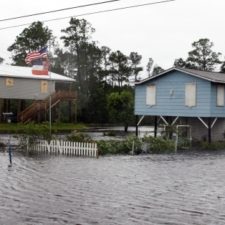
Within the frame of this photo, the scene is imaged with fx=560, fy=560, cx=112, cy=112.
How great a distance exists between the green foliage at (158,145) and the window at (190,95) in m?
6.54

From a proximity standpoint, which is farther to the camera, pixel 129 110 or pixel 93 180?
pixel 129 110

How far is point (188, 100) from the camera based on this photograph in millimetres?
40969

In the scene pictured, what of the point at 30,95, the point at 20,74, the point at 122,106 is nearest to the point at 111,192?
the point at 20,74

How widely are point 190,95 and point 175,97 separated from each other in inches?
54.7

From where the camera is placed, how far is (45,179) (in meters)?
19.8

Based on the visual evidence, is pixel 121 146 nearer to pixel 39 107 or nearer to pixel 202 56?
pixel 39 107

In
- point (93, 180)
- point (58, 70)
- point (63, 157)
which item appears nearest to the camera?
point (93, 180)

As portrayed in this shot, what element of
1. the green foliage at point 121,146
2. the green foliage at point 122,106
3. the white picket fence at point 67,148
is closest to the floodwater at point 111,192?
the white picket fence at point 67,148

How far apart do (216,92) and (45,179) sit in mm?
23514

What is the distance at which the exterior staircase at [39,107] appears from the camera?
62.0 m

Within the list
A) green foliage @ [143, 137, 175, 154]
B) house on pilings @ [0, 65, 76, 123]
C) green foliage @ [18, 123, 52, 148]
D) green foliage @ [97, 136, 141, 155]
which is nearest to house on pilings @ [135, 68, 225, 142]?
green foliage @ [143, 137, 175, 154]

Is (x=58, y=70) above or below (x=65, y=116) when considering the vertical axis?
above

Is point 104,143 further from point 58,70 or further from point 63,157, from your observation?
point 58,70

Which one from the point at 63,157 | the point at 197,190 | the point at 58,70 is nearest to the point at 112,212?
the point at 197,190
